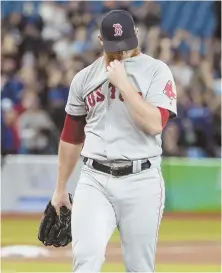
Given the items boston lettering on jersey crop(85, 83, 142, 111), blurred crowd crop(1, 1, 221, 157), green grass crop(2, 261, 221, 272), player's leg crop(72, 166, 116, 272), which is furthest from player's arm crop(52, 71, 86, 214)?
blurred crowd crop(1, 1, 221, 157)

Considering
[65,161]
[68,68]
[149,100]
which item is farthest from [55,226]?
[68,68]

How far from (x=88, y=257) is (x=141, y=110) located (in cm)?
92

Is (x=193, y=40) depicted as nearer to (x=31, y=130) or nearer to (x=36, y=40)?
(x=36, y=40)

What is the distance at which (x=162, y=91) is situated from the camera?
4.77 m

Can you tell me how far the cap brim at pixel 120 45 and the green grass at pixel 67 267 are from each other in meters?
4.00

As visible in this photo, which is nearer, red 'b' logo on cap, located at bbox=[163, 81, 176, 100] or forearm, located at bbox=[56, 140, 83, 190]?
red 'b' logo on cap, located at bbox=[163, 81, 176, 100]

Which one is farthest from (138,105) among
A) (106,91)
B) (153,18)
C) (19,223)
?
(153,18)

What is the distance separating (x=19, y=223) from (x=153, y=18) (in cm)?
572

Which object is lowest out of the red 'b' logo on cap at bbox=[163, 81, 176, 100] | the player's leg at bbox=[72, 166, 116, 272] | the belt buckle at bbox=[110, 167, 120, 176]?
the player's leg at bbox=[72, 166, 116, 272]

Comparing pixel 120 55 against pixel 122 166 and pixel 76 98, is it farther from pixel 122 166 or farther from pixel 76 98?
pixel 122 166

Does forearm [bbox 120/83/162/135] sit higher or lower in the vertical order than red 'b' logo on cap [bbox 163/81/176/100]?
lower

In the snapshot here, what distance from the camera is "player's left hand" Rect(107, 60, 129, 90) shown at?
4598 millimetres

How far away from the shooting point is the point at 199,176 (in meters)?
13.2

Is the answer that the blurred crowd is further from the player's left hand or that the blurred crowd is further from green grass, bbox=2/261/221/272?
the player's left hand
